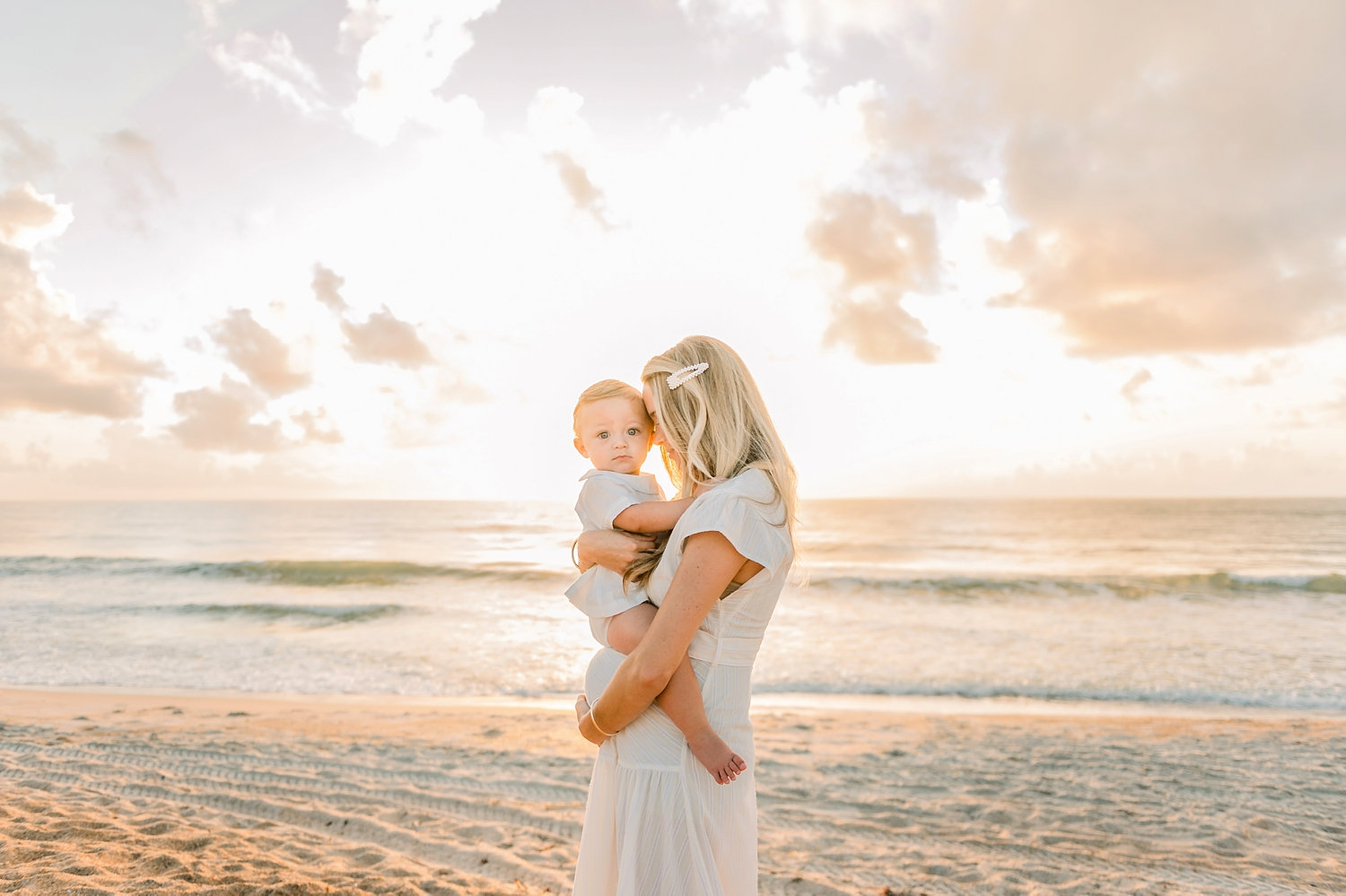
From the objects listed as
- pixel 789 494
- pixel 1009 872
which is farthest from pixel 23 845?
pixel 1009 872

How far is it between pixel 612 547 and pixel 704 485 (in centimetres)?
30

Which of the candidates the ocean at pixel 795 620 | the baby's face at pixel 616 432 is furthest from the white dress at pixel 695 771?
the baby's face at pixel 616 432

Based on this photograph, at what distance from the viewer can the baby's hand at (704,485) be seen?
1926mm

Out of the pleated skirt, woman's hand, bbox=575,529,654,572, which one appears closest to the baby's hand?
woman's hand, bbox=575,529,654,572

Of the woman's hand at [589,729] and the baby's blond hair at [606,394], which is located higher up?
the baby's blond hair at [606,394]

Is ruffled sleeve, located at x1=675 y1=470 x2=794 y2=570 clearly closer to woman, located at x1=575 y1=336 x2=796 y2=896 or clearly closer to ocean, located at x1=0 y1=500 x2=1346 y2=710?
woman, located at x1=575 y1=336 x2=796 y2=896

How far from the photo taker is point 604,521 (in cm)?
212

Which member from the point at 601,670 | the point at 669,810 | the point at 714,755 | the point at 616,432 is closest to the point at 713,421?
the point at 616,432

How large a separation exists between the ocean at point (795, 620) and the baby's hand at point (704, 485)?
1.13 feet

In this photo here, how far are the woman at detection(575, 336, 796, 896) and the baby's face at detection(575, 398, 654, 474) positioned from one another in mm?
212

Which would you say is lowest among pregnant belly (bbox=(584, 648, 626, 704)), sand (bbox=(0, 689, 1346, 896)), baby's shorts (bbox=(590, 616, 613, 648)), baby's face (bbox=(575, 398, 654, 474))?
sand (bbox=(0, 689, 1346, 896))

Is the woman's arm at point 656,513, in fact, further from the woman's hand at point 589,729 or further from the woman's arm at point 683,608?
the woman's hand at point 589,729

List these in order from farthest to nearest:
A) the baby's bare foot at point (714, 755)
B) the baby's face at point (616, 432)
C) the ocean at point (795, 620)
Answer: the ocean at point (795, 620) < the baby's face at point (616, 432) < the baby's bare foot at point (714, 755)

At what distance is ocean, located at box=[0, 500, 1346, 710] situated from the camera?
10094 millimetres
